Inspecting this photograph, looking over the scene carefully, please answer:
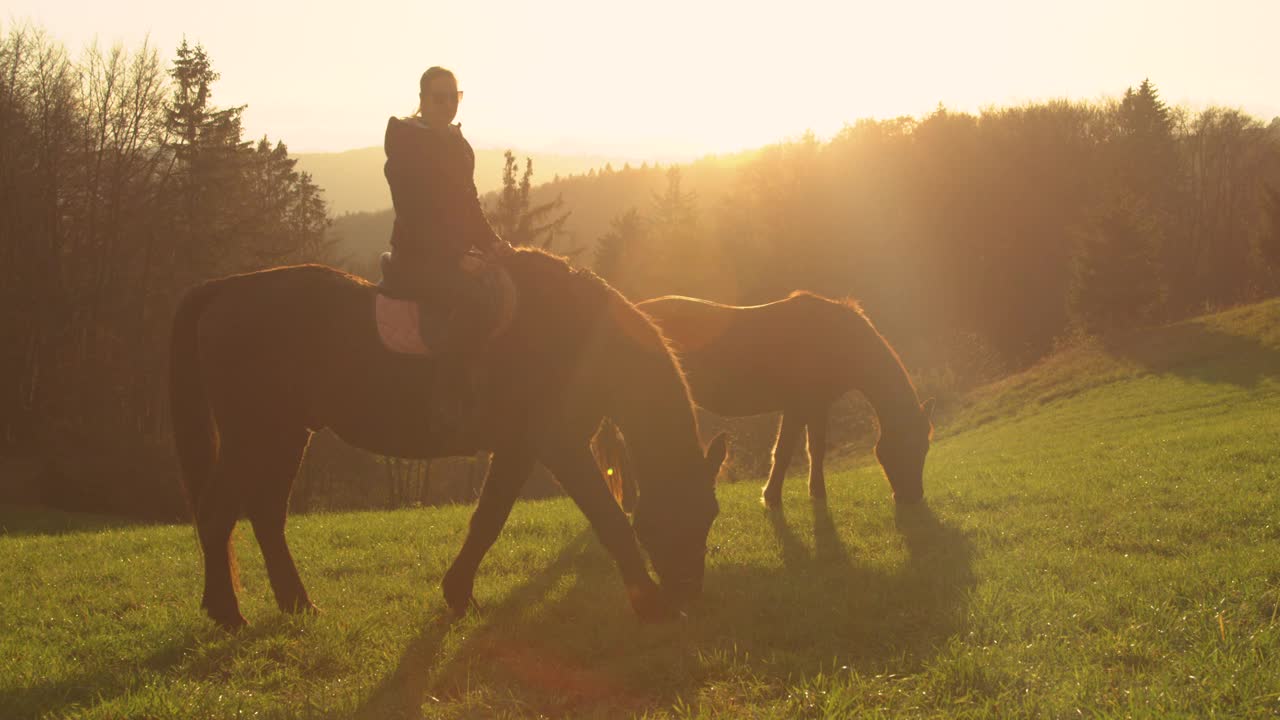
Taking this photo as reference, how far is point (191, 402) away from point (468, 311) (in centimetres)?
235

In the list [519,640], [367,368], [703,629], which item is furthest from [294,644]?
[703,629]

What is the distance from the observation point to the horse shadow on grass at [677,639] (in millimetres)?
4160

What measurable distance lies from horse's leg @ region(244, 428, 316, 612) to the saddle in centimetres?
110

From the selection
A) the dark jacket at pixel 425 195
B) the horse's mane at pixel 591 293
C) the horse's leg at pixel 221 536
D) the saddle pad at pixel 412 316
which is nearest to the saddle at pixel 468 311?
the saddle pad at pixel 412 316

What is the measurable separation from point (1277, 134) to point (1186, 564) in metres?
76.3

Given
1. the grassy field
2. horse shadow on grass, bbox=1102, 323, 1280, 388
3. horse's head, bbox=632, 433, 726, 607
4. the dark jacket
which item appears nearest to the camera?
the grassy field

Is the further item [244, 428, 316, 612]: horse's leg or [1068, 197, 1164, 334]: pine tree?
[1068, 197, 1164, 334]: pine tree

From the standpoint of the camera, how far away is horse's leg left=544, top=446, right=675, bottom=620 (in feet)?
16.8

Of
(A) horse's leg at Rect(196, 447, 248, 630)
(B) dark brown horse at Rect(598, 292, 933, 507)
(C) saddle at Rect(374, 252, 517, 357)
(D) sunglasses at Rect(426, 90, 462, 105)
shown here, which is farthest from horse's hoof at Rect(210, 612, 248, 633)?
(B) dark brown horse at Rect(598, 292, 933, 507)

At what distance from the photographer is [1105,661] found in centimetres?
Result: 416

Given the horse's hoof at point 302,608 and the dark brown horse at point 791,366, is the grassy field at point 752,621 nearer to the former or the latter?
the horse's hoof at point 302,608

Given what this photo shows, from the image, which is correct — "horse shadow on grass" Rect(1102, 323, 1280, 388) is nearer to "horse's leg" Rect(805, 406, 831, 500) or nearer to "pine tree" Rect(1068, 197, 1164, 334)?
"pine tree" Rect(1068, 197, 1164, 334)

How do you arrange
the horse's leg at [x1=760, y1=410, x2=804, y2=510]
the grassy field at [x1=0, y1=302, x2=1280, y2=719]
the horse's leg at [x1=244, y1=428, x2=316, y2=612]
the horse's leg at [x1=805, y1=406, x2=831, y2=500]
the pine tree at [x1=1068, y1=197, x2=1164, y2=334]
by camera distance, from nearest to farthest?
1. the grassy field at [x1=0, y1=302, x2=1280, y2=719]
2. the horse's leg at [x1=244, y1=428, x2=316, y2=612]
3. the horse's leg at [x1=760, y1=410, x2=804, y2=510]
4. the horse's leg at [x1=805, y1=406, x2=831, y2=500]
5. the pine tree at [x1=1068, y1=197, x2=1164, y2=334]

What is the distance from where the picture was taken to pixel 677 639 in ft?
15.8
